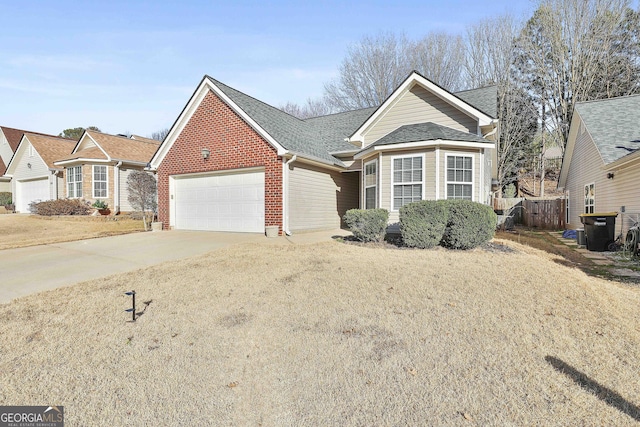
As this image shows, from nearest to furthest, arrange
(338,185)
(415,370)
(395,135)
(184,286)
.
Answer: (415,370)
(184,286)
(395,135)
(338,185)

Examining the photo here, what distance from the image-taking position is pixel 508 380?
8.71 ft

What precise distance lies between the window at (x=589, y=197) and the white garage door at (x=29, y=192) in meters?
30.3

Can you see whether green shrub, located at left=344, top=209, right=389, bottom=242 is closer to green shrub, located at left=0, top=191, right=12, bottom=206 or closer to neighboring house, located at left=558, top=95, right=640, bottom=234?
neighboring house, located at left=558, top=95, right=640, bottom=234

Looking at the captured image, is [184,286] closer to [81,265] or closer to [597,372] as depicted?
[81,265]

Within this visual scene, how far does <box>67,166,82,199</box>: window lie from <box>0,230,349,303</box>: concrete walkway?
10860mm

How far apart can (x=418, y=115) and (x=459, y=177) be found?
3474mm

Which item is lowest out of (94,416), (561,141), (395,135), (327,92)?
(94,416)

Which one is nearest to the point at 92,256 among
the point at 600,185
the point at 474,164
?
the point at 474,164

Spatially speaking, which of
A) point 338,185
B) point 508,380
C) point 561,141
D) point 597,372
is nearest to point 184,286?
point 508,380

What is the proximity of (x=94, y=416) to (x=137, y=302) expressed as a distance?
2487 mm

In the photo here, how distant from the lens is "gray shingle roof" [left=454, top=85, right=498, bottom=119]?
39.7 feet

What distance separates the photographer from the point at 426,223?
320 inches

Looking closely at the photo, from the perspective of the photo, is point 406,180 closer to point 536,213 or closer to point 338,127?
point 338,127

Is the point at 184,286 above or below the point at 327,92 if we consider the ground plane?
below
